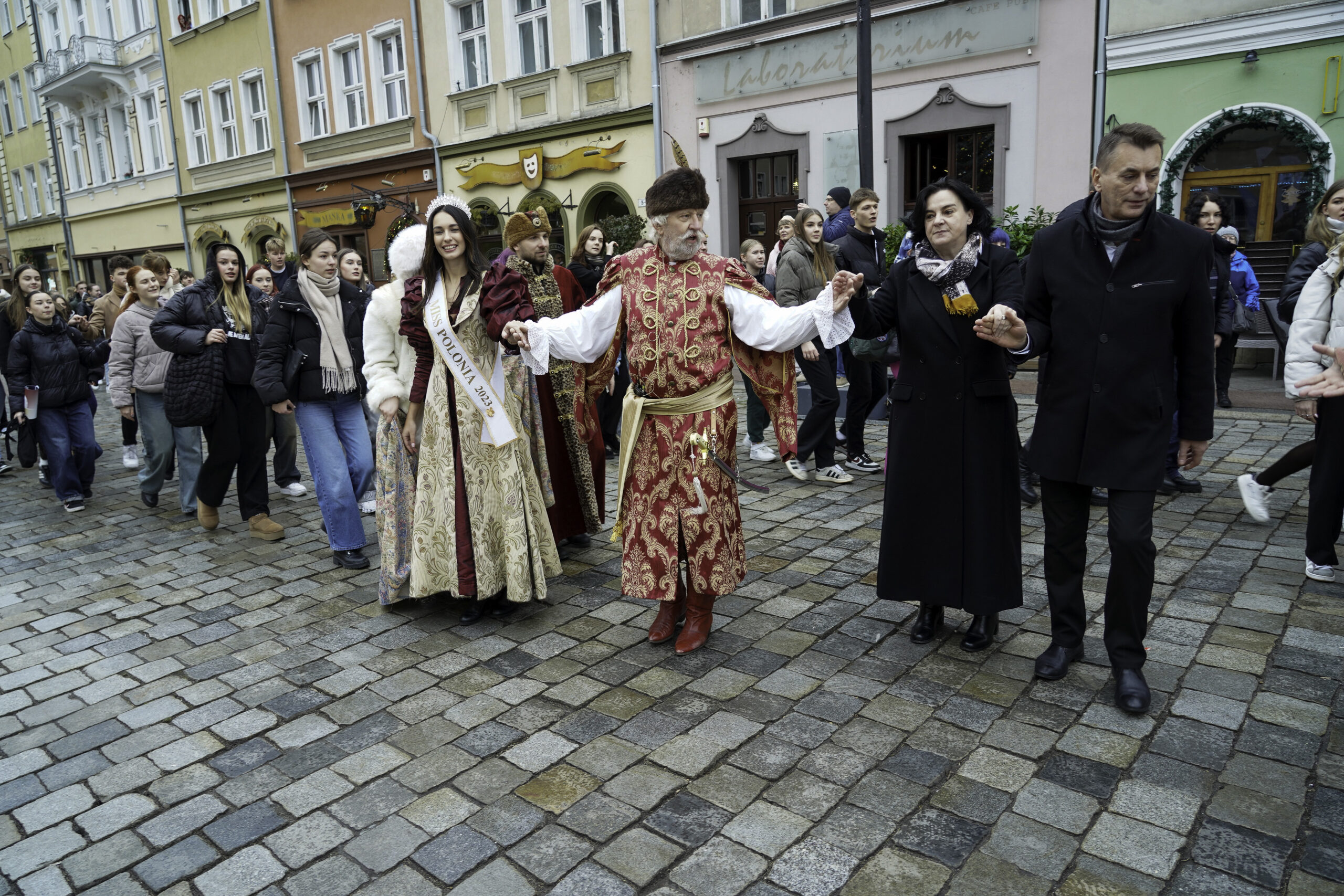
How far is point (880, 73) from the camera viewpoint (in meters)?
13.4

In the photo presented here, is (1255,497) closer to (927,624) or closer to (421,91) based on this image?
(927,624)

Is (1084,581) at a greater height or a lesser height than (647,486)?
lesser

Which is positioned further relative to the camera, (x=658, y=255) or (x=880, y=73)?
(x=880, y=73)

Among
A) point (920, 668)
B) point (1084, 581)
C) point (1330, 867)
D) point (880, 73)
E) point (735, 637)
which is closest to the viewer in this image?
point (1330, 867)

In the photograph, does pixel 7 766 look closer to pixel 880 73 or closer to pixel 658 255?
pixel 658 255

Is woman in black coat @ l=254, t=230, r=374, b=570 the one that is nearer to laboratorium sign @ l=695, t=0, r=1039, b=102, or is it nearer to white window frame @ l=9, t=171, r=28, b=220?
laboratorium sign @ l=695, t=0, r=1039, b=102

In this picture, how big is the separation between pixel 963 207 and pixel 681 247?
1108 mm

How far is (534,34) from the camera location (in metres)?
17.5

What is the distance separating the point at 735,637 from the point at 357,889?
2013 millimetres

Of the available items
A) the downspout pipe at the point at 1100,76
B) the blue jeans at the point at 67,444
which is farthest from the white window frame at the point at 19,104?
the downspout pipe at the point at 1100,76

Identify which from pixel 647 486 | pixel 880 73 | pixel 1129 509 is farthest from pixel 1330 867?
pixel 880 73

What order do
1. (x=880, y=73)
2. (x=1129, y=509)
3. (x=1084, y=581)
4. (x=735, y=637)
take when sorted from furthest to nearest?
(x=880, y=73), (x=1084, y=581), (x=735, y=637), (x=1129, y=509)

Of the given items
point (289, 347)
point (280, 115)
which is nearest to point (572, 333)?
point (289, 347)

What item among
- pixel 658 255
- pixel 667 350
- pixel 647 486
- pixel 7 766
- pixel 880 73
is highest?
pixel 880 73
